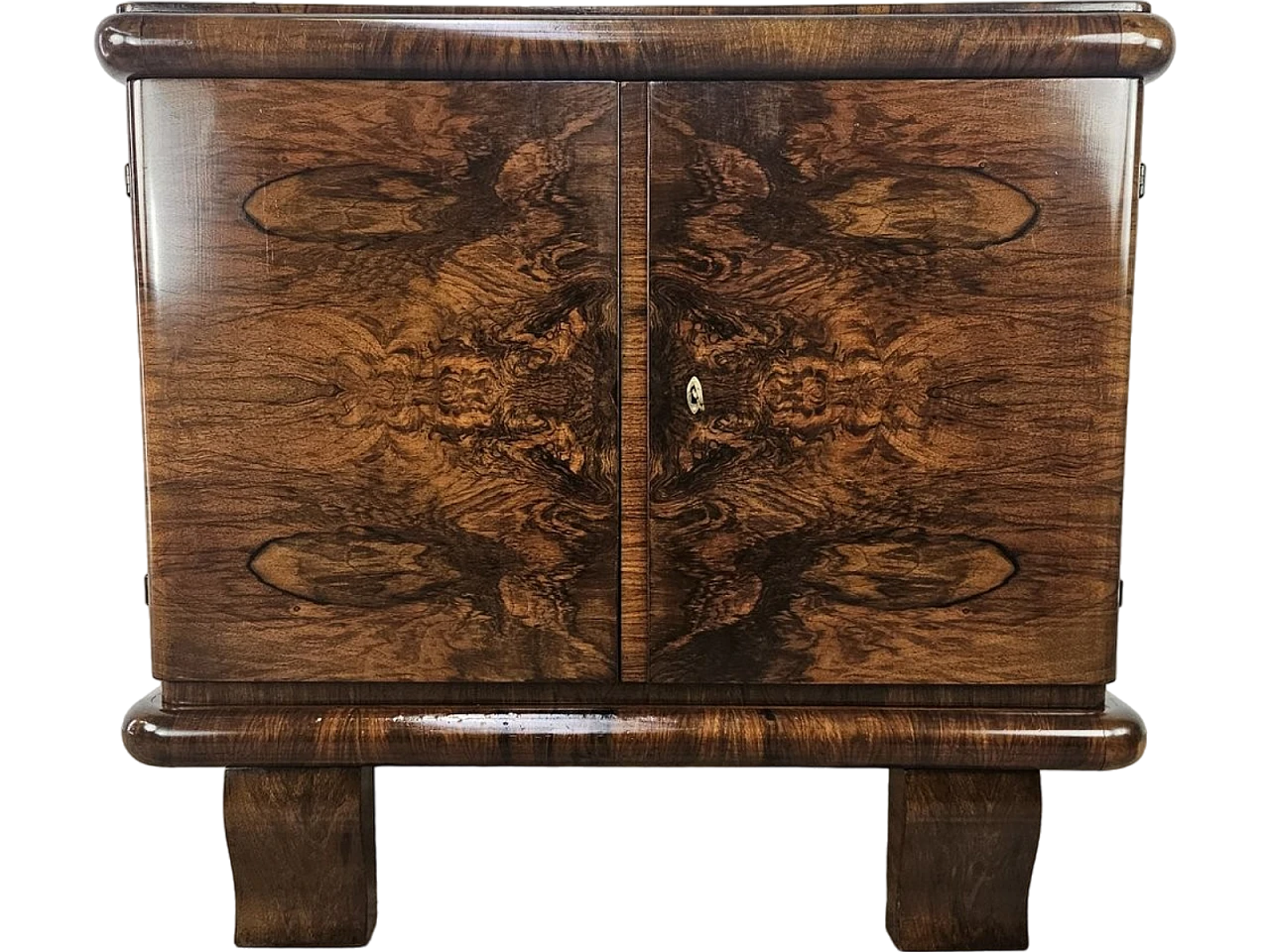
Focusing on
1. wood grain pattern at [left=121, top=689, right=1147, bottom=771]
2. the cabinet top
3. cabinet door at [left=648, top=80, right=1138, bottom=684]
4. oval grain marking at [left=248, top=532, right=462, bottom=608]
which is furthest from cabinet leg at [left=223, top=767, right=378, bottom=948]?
the cabinet top

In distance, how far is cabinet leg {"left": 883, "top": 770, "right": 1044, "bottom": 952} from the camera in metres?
1.19

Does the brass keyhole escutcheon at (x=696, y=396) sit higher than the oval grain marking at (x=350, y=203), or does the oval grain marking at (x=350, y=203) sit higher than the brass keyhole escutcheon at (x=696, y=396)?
the oval grain marking at (x=350, y=203)

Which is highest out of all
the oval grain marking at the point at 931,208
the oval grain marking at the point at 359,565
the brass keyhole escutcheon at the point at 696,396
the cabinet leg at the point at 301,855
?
the oval grain marking at the point at 931,208

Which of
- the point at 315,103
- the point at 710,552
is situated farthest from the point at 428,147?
the point at 710,552

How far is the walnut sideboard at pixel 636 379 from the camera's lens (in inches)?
44.3

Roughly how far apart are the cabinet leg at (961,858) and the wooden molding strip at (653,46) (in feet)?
1.78

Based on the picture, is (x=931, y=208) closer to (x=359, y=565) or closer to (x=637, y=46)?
(x=637, y=46)

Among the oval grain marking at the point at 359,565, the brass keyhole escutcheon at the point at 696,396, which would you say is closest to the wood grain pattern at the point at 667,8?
the brass keyhole escutcheon at the point at 696,396

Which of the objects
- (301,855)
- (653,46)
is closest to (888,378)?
(653,46)

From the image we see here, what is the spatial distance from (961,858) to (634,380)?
0.46 metres

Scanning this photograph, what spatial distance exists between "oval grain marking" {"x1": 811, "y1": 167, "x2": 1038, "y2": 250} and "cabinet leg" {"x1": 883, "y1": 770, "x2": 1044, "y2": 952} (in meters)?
0.42

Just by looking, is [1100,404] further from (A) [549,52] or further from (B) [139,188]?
(B) [139,188]

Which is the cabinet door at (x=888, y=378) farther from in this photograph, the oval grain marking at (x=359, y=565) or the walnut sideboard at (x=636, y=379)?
the oval grain marking at (x=359, y=565)

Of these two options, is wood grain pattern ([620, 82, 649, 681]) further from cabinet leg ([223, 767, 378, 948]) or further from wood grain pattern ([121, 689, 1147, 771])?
cabinet leg ([223, 767, 378, 948])
